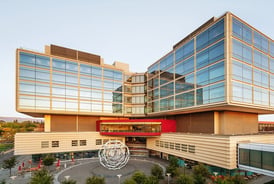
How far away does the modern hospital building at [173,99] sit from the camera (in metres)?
26.3

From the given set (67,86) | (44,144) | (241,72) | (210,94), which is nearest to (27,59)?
(67,86)

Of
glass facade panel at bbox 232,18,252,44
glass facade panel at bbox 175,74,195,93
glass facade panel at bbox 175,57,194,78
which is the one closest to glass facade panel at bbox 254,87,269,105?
glass facade panel at bbox 232,18,252,44

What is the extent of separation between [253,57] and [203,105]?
43.9 feet

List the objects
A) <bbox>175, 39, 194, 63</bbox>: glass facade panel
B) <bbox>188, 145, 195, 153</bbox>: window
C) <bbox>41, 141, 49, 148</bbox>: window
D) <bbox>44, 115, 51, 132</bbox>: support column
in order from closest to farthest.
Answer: <bbox>188, 145, 195, 153</bbox>: window
<bbox>175, 39, 194, 63</bbox>: glass facade panel
<bbox>41, 141, 49, 148</bbox>: window
<bbox>44, 115, 51, 132</bbox>: support column

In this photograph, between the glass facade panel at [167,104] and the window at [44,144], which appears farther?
the glass facade panel at [167,104]

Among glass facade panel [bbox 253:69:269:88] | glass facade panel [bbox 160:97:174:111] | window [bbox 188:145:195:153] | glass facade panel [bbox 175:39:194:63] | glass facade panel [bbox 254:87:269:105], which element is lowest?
window [bbox 188:145:195:153]

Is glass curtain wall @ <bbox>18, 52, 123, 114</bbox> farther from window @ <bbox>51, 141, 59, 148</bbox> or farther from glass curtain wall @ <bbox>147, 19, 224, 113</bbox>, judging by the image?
glass curtain wall @ <bbox>147, 19, 224, 113</bbox>

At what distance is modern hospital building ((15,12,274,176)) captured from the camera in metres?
26.3

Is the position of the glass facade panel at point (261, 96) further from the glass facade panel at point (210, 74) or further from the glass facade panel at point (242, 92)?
Result: the glass facade panel at point (210, 74)

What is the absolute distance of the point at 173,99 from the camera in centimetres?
3819

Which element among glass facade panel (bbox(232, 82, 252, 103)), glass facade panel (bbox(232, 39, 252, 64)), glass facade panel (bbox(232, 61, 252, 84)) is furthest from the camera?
glass facade panel (bbox(232, 39, 252, 64))

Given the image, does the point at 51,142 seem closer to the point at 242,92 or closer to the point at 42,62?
the point at 42,62

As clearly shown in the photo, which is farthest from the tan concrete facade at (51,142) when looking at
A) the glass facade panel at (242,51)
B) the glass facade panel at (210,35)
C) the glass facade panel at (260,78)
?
the glass facade panel at (260,78)

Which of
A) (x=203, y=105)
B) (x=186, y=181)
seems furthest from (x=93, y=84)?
(x=186, y=181)
